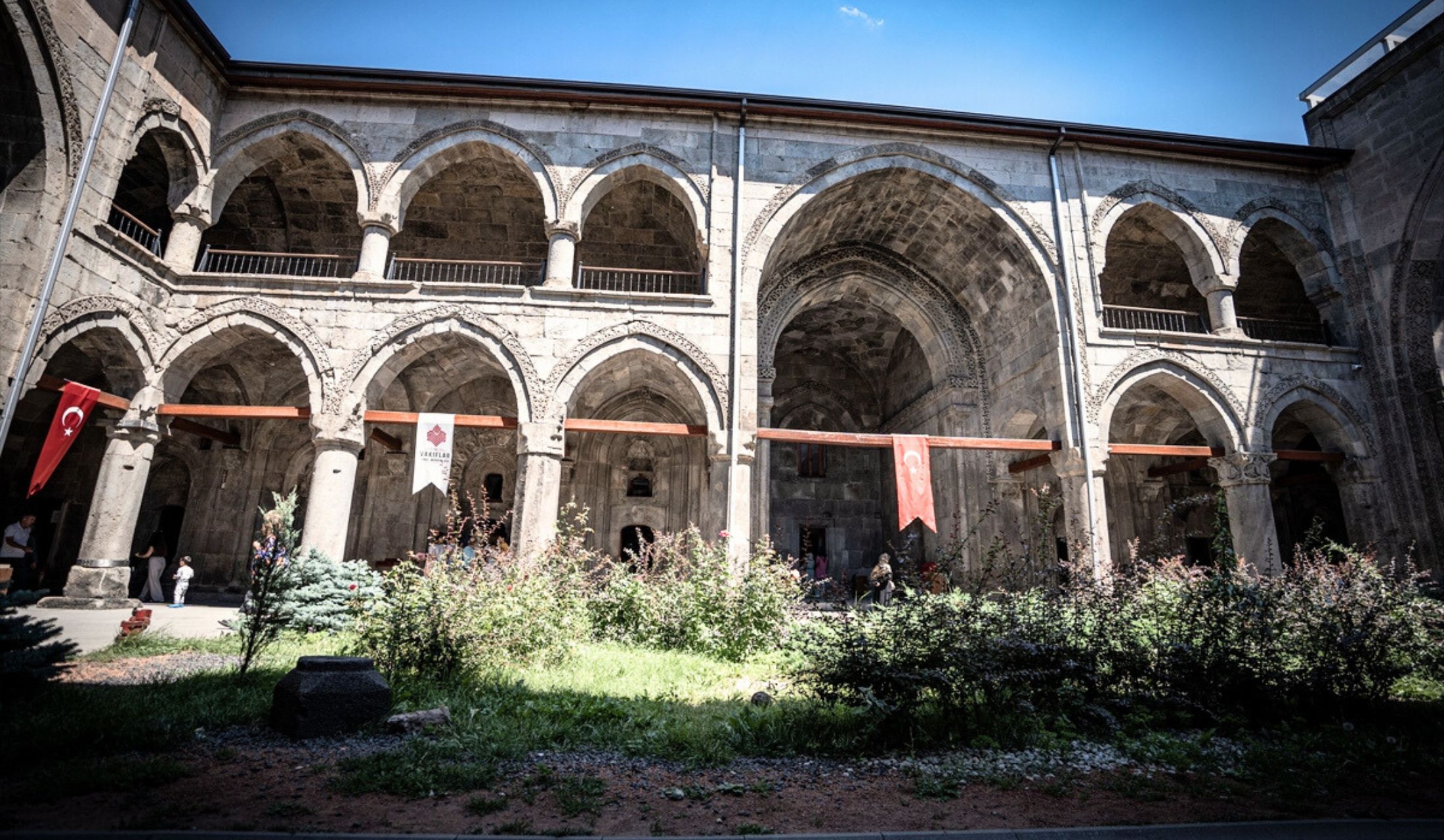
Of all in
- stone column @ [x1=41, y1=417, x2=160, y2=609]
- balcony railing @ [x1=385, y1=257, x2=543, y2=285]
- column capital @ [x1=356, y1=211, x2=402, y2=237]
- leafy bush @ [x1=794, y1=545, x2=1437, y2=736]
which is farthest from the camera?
balcony railing @ [x1=385, y1=257, x2=543, y2=285]

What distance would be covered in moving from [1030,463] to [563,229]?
434 inches

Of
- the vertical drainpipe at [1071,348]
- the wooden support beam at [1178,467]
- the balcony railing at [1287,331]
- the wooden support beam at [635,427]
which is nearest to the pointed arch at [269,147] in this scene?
the wooden support beam at [635,427]

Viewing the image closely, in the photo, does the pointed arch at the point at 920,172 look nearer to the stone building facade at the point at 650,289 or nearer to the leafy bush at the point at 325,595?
the stone building facade at the point at 650,289

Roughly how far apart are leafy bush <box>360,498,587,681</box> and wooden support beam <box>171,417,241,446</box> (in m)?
8.38

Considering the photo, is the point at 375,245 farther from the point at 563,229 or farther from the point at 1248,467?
the point at 1248,467

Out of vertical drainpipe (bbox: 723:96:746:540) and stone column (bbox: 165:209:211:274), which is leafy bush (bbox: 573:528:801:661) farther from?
stone column (bbox: 165:209:211:274)

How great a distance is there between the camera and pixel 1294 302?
16.5 metres

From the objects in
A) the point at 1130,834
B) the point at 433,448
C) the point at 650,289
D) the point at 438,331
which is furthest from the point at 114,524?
the point at 1130,834

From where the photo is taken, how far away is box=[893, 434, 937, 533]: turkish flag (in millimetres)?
11914

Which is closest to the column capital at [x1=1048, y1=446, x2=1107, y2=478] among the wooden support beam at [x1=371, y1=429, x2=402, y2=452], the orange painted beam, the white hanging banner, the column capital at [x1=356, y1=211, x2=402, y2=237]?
the white hanging banner

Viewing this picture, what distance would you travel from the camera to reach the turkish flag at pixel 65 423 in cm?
961

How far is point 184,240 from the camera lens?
11508 mm

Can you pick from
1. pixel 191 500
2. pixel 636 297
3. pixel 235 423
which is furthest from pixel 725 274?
pixel 191 500

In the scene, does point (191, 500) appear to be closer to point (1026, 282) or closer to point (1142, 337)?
point (1026, 282)
